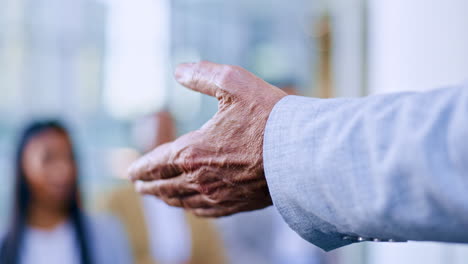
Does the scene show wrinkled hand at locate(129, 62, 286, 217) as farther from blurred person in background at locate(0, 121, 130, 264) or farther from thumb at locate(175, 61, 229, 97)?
blurred person in background at locate(0, 121, 130, 264)

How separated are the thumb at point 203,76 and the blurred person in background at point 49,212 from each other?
1.42 metres

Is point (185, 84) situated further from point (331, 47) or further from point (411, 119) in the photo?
point (331, 47)

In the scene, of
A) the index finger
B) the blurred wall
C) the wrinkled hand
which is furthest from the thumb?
the blurred wall

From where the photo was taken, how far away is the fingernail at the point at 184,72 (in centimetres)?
91

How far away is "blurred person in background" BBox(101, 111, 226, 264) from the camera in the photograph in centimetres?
254

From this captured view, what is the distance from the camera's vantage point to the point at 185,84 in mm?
914

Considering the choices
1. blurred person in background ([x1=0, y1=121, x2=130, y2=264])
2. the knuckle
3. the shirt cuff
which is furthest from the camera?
blurred person in background ([x1=0, y1=121, x2=130, y2=264])

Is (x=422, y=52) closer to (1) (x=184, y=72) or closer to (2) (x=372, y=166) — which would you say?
(1) (x=184, y=72)

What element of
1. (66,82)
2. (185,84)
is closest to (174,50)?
(66,82)

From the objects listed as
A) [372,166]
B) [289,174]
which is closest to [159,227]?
[289,174]

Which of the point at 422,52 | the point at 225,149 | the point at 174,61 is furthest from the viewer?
the point at 174,61

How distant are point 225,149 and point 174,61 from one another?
3.93m

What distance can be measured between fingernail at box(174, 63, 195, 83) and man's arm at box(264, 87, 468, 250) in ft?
0.68

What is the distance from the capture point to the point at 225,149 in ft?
2.74
